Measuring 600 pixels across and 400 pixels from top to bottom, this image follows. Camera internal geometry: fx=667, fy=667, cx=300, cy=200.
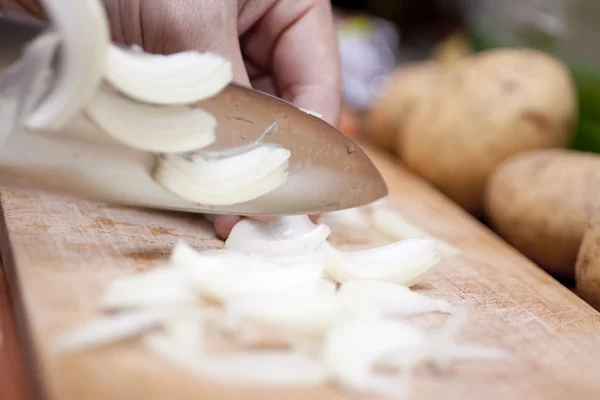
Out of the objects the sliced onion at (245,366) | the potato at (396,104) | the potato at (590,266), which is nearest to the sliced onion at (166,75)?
the sliced onion at (245,366)

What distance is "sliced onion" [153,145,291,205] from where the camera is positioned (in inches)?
33.7

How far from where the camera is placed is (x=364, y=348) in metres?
0.67

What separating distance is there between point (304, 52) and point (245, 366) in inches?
29.8

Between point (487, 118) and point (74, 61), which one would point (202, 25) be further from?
point (487, 118)

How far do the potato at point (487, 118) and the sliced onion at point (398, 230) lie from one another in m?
0.33

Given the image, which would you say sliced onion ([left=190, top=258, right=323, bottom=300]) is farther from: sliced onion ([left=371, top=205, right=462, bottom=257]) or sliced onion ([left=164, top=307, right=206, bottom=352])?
sliced onion ([left=371, top=205, right=462, bottom=257])

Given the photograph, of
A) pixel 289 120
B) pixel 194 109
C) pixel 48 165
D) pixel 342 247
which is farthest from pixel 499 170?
pixel 48 165

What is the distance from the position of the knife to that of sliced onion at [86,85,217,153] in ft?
0.09

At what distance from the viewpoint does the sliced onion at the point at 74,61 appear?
68cm

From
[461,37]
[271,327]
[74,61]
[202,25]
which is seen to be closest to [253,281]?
[271,327]

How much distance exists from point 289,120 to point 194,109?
149mm

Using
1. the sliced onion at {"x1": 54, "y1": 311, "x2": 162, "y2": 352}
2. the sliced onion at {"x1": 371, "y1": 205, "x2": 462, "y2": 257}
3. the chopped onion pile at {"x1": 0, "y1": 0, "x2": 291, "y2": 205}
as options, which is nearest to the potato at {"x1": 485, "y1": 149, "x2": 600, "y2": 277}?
the sliced onion at {"x1": 371, "y1": 205, "x2": 462, "y2": 257}

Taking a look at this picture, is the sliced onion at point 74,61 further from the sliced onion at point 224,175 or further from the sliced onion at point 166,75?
the sliced onion at point 224,175

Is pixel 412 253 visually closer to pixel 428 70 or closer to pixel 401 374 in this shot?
pixel 401 374
